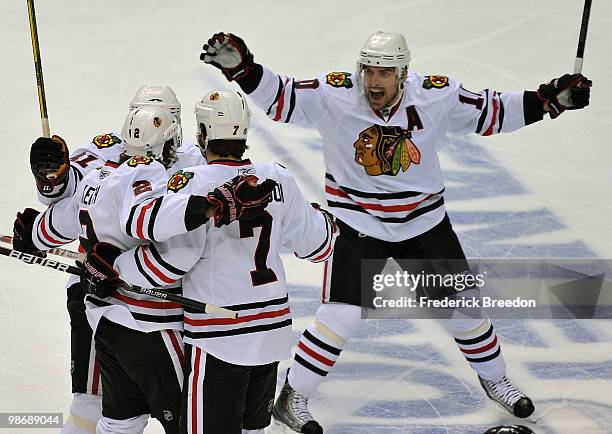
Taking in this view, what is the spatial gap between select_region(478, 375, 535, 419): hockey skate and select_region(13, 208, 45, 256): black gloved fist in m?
1.66

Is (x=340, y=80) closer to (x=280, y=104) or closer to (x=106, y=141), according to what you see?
(x=280, y=104)

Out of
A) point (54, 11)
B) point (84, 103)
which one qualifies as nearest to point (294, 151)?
point (84, 103)

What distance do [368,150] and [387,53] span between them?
34 cm

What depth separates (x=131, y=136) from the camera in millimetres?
3166

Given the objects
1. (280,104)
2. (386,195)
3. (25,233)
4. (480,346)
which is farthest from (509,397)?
(25,233)

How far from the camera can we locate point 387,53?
3852mm

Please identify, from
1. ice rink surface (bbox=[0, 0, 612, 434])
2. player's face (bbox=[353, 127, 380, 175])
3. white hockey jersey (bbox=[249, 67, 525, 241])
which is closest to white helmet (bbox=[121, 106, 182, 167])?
white hockey jersey (bbox=[249, 67, 525, 241])

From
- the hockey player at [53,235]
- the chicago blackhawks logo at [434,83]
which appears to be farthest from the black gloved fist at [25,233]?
the chicago blackhawks logo at [434,83]

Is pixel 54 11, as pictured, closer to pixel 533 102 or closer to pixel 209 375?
pixel 533 102

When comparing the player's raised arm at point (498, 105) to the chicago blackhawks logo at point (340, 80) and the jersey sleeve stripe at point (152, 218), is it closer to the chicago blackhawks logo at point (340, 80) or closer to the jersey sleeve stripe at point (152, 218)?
the chicago blackhawks logo at point (340, 80)

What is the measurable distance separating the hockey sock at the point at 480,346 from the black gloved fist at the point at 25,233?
1.47 metres

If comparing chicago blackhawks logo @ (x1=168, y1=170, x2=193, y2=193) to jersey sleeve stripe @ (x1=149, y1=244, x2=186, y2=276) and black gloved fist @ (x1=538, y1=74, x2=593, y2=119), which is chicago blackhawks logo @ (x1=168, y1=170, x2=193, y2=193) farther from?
black gloved fist @ (x1=538, y1=74, x2=593, y2=119)

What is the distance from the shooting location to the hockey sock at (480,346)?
13.2 feet

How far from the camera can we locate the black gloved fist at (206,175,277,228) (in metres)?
2.87
